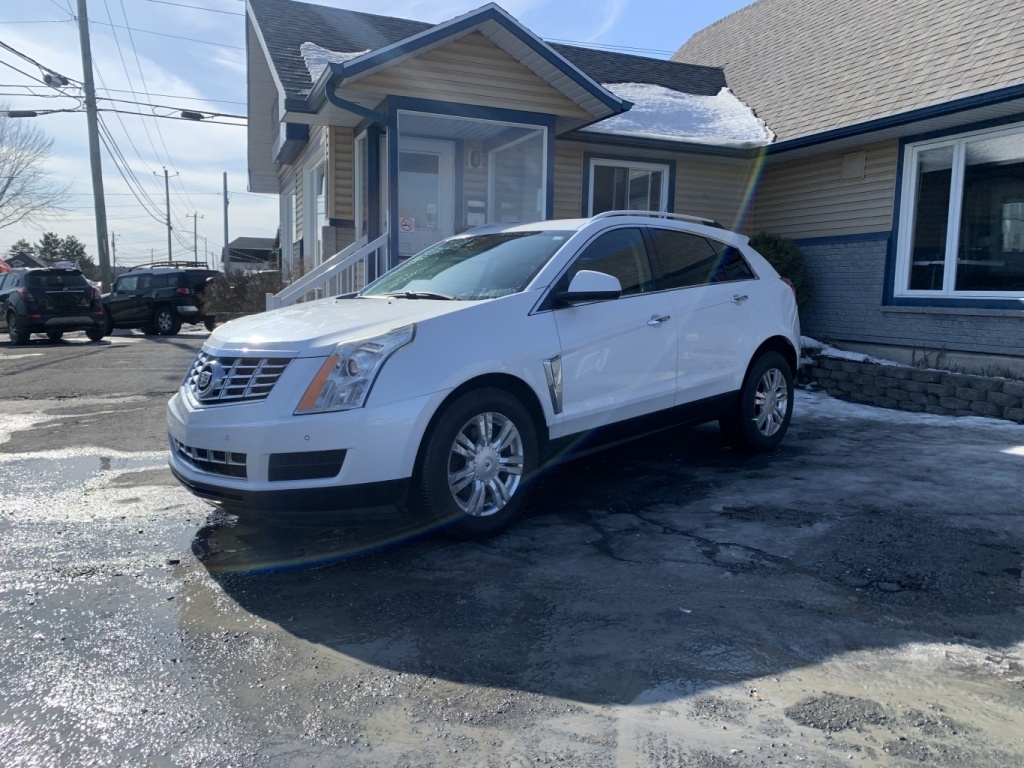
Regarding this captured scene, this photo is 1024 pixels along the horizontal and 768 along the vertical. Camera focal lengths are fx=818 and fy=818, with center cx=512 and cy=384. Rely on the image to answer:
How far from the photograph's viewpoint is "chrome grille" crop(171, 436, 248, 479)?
3.94 meters

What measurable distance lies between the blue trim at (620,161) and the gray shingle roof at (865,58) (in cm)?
169

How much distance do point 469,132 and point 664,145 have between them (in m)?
2.97

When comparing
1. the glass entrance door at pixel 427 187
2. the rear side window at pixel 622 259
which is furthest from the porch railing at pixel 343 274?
the rear side window at pixel 622 259

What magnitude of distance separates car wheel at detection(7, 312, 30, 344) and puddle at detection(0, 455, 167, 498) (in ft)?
40.7

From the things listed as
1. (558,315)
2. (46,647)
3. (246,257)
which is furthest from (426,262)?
(246,257)

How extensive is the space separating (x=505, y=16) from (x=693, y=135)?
3.99m

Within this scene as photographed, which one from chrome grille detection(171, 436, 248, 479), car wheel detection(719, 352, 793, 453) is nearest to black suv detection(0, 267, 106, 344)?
chrome grille detection(171, 436, 248, 479)

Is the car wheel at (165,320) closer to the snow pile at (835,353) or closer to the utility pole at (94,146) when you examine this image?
the utility pole at (94,146)

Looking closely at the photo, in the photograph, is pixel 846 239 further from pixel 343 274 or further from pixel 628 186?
pixel 343 274

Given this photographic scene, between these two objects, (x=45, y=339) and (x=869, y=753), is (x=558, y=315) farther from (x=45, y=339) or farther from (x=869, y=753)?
(x=45, y=339)

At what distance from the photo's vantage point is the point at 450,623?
349 centimetres

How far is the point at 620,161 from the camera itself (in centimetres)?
1302

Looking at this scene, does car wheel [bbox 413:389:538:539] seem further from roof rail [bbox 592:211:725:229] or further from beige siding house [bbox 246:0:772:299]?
beige siding house [bbox 246:0:772:299]

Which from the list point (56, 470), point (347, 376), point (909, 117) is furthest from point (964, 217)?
point (56, 470)
